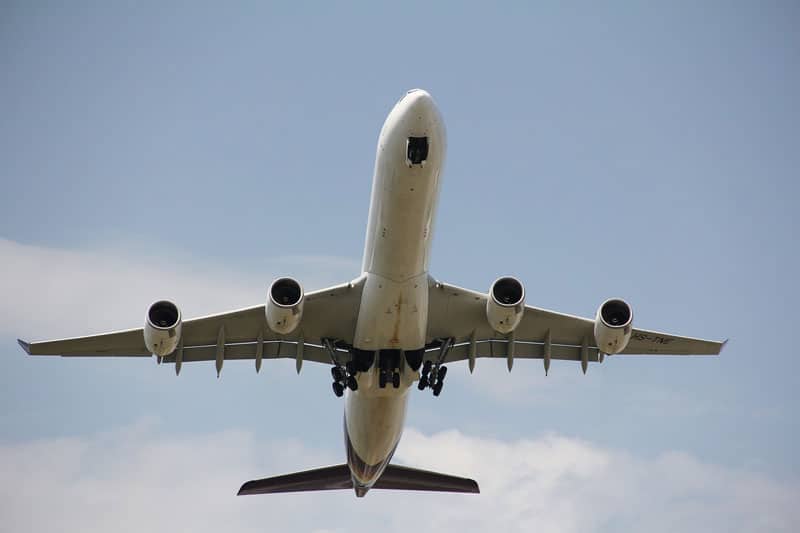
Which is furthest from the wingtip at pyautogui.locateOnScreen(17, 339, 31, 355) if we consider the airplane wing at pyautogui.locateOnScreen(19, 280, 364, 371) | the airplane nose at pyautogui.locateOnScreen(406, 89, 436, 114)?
the airplane nose at pyautogui.locateOnScreen(406, 89, 436, 114)

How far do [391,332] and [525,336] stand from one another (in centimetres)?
524

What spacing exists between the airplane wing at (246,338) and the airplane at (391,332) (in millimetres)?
31

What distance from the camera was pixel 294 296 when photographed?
70.6 feet

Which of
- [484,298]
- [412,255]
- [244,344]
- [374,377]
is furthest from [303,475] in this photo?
[412,255]

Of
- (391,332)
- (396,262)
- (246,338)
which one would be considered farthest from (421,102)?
(246,338)

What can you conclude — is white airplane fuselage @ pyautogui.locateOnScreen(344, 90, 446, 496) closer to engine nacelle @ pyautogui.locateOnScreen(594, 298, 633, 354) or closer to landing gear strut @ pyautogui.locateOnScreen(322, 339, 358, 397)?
landing gear strut @ pyautogui.locateOnScreen(322, 339, 358, 397)

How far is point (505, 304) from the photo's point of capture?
70.6ft

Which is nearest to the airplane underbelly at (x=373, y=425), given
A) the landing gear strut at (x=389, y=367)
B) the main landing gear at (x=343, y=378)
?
the main landing gear at (x=343, y=378)

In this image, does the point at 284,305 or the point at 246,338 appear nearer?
the point at 284,305

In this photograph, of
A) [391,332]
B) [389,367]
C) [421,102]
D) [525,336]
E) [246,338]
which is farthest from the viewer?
[525,336]

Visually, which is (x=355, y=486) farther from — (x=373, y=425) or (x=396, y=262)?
(x=396, y=262)

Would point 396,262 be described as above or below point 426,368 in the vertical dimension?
above

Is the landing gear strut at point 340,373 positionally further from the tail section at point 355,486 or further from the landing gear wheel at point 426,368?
the tail section at point 355,486

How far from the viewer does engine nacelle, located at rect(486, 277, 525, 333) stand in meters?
21.5
